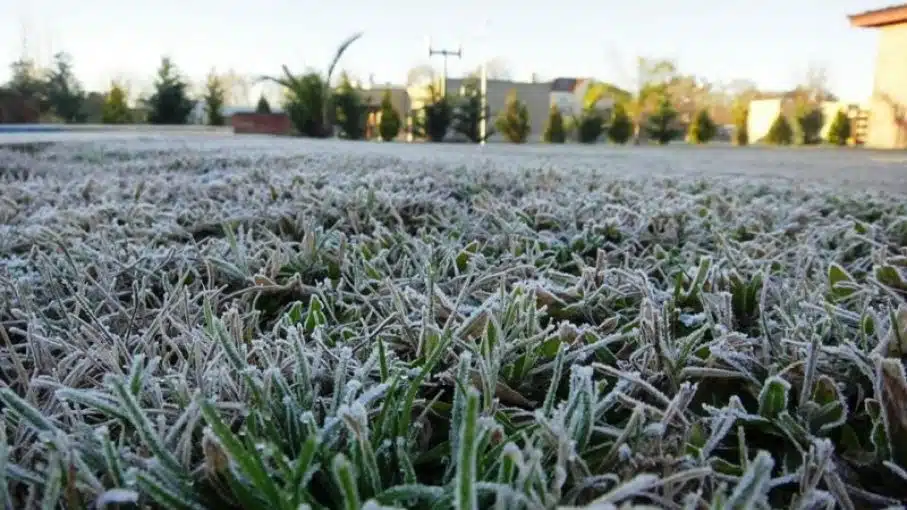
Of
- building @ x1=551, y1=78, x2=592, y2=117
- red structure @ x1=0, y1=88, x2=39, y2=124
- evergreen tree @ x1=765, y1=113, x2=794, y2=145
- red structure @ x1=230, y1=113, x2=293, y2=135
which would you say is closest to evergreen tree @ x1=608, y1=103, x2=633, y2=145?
evergreen tree @ x1=765, y1=113, x2=794, y2=145

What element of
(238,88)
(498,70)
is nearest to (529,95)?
(498,70)

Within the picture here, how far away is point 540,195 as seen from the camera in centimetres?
246

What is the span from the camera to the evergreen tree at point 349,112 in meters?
18.6

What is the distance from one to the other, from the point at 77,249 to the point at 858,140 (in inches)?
845

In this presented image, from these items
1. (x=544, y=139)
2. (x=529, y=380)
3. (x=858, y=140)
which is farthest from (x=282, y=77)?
(x=529, y=380)

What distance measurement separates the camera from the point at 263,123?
2056 cm

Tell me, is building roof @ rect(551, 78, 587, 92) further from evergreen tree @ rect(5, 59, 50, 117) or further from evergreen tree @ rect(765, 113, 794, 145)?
evergreen tree @ rect(5, 59, 50, 117)

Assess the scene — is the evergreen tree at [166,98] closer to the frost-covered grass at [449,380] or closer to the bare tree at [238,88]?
the bare tree at [238,88]

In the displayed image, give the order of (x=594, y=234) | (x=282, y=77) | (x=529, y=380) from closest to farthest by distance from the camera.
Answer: (x=529, y=380) < (x=594, y=234) < (x=282, y=77)

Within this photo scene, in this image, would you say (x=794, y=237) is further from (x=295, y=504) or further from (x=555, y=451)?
(x=295, y=504)

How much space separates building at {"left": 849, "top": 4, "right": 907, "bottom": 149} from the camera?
1505 centimetres

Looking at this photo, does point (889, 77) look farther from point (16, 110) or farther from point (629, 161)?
point (16, 110)

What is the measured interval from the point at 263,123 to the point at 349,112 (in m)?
3.26

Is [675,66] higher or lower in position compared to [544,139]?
higher
